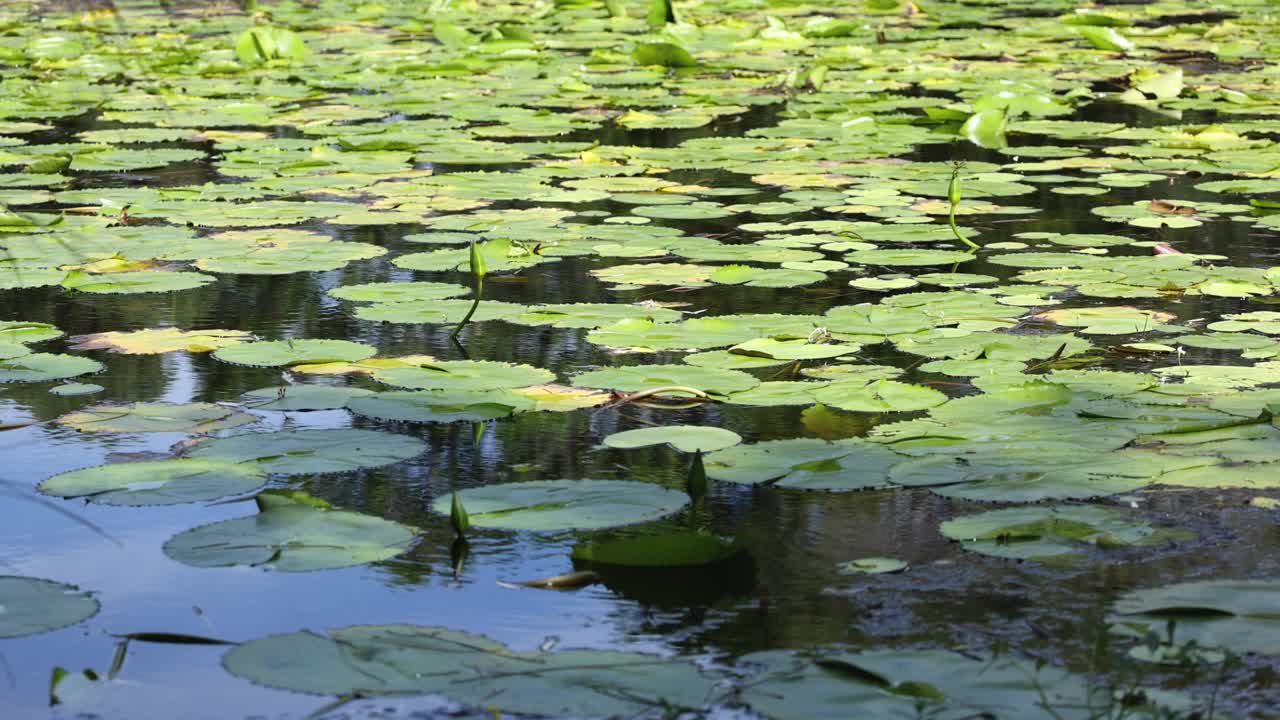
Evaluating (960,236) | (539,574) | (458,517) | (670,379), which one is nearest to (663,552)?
(539,574)

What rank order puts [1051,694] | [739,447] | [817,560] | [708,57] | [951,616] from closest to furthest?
[1051,694], [951,616], [817,560], [739,447], [708,57]

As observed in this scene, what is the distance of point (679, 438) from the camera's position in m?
2.49

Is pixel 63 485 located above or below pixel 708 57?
below

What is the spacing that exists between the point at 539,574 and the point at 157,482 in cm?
60

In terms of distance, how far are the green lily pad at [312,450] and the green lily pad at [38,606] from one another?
0.46 meters

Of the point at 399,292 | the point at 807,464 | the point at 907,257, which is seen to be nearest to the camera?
the point at 807,464

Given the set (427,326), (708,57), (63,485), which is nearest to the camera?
(63,485)

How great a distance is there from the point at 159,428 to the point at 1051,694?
1455mm

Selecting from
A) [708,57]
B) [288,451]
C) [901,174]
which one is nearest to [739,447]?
[288,451]

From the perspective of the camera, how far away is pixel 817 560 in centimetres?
204

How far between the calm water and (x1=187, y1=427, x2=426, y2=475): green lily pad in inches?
1.4

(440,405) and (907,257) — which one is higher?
(907,257)

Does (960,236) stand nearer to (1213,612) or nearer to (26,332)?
(26,332)

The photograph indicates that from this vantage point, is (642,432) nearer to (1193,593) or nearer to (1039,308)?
(1193,593)
